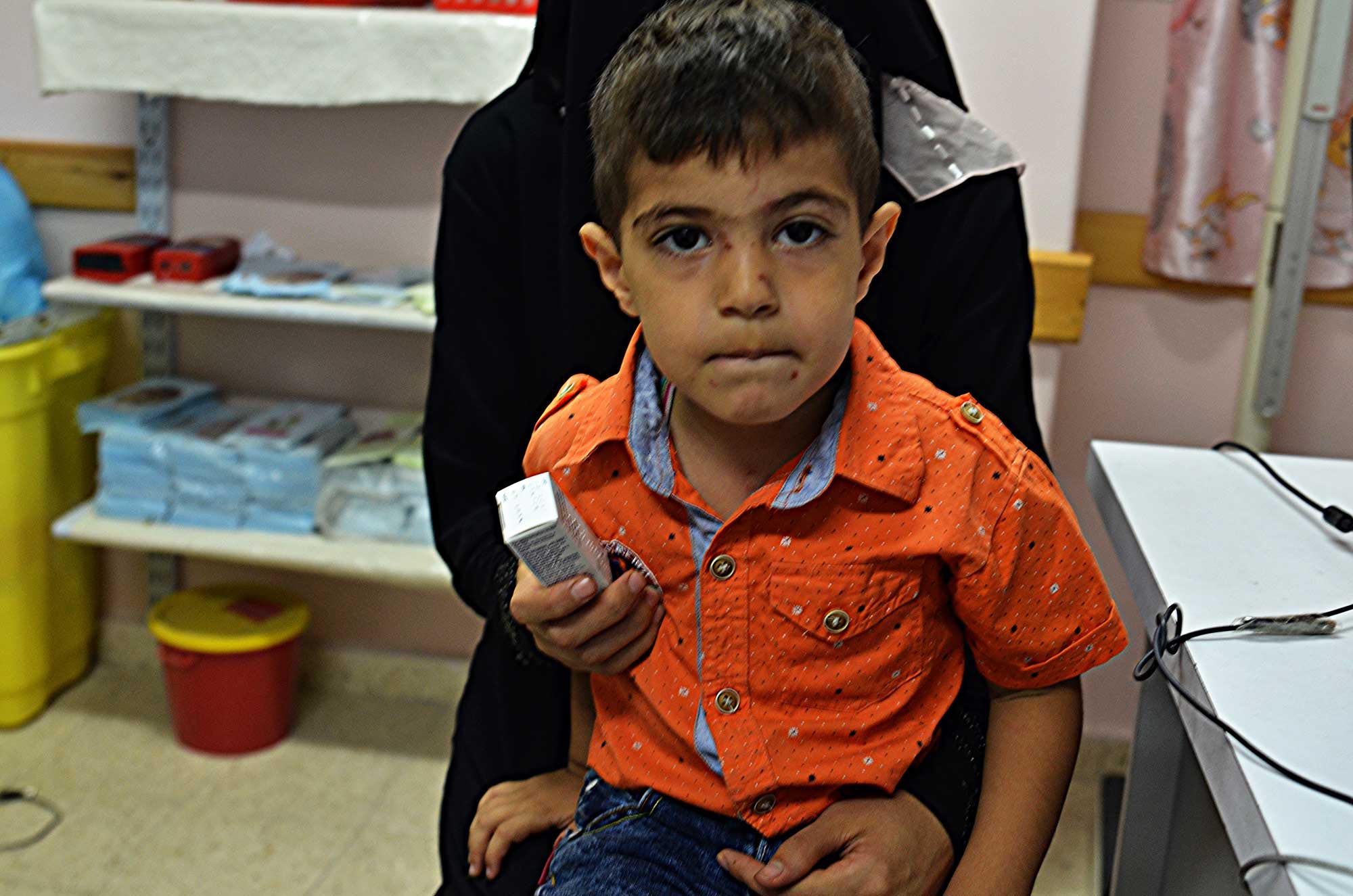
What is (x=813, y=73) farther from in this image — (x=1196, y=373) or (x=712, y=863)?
(x=1196, y=373)

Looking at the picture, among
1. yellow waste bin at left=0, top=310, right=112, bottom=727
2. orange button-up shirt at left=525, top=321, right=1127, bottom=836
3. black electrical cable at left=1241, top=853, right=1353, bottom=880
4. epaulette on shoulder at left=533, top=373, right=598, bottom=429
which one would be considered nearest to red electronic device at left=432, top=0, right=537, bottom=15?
yellow waste bin at left=0, top=310, right=112, bottom=727

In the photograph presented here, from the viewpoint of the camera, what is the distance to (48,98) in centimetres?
260

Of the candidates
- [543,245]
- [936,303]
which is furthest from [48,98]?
[936,303]

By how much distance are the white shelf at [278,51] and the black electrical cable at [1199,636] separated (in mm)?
1398

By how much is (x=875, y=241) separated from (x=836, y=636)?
292mm

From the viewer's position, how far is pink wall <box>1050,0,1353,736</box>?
7.38ft

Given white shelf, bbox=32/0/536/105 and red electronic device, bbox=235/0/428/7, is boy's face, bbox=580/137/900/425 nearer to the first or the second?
white shelf, bbox=32/0/536/105

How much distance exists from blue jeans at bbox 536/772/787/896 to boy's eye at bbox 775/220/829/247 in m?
0.43

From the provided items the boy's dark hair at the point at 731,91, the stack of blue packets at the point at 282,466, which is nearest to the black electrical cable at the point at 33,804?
the stack of blue packets at the point at 282,466

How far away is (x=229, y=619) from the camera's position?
8.35 ft

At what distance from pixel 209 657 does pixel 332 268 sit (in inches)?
29.9

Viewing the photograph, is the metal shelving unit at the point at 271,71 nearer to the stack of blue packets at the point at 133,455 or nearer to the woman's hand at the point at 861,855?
the stack of blue packets at the point at 133,455

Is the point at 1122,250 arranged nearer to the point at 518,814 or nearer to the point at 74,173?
the point at 518,814

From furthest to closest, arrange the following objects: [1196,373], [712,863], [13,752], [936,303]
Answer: [13,752], [1196,373], [936,303], [712,863]
